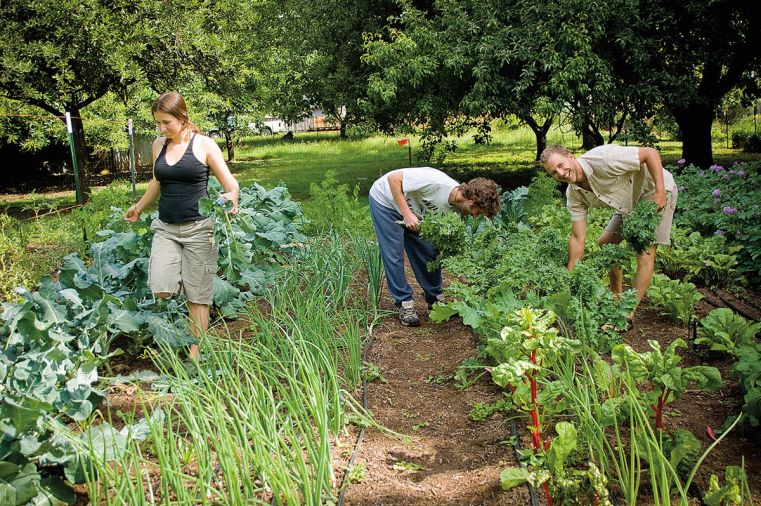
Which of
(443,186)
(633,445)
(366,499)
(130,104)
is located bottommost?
(366,499)

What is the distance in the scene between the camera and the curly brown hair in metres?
4.13

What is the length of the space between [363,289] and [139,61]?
25.0ft

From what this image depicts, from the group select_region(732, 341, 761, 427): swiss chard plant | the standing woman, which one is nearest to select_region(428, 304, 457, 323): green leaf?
the standing woman

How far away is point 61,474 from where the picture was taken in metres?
2.71

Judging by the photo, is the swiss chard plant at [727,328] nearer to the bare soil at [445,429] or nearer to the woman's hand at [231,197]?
the bare soil at [445,429]

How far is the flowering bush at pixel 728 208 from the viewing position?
548cm

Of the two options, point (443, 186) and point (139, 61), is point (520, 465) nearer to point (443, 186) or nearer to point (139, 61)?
point (443, 186)

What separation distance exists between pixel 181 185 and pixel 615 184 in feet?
8.56

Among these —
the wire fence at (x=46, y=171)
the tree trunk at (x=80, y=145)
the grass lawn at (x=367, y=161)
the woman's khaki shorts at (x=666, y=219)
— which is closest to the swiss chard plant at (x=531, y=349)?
the woman's khaki shorts at (x=666, y=219)

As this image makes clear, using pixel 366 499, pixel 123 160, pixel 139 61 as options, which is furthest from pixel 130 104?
pixel 366 499

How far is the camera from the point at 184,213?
386 centimetres

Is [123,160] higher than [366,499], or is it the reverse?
[123,160]

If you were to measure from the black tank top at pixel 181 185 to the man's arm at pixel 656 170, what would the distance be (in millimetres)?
2598

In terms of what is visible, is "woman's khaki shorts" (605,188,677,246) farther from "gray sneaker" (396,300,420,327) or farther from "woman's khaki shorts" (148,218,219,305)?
"woman's khaki shorts" (148,218,219,305)
